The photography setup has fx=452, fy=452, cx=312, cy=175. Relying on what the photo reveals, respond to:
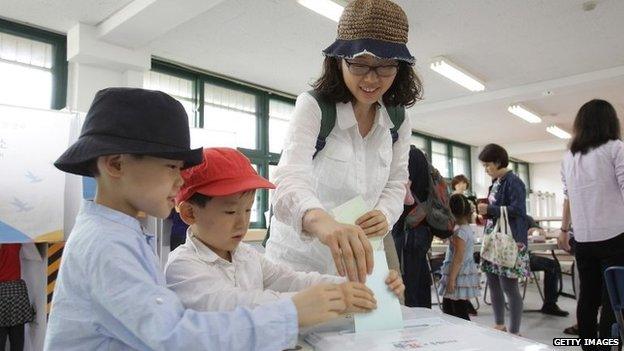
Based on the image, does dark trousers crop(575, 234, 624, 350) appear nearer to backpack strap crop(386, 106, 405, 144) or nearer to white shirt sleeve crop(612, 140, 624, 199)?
white shirt sleeve crop(612, 140, 624, 199)

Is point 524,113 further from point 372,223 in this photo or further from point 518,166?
point 372,223

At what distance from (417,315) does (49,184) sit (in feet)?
9.30

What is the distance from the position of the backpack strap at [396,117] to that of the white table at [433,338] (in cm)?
56

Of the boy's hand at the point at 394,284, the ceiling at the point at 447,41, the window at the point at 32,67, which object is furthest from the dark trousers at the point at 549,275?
the window at the point at 32,67

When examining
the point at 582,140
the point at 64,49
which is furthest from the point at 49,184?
the point at 582,140

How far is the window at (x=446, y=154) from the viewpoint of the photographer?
10.3 metres

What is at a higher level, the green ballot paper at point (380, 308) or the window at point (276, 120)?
the window at point (276, 120)

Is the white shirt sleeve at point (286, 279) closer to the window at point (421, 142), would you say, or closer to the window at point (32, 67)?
the window at point (32, 67)

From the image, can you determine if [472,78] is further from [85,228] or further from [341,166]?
[85,228]

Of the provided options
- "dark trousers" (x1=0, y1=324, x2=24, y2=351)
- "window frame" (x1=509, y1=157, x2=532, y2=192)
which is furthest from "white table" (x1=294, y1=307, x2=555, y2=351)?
"window frame" (x1=509, y1=157, x2=532, y2=192)

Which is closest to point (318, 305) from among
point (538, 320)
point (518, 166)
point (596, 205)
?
point (596, 205)

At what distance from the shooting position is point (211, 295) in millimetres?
823

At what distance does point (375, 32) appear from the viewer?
1017mm

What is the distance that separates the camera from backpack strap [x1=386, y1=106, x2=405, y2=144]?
1274 millimetres
